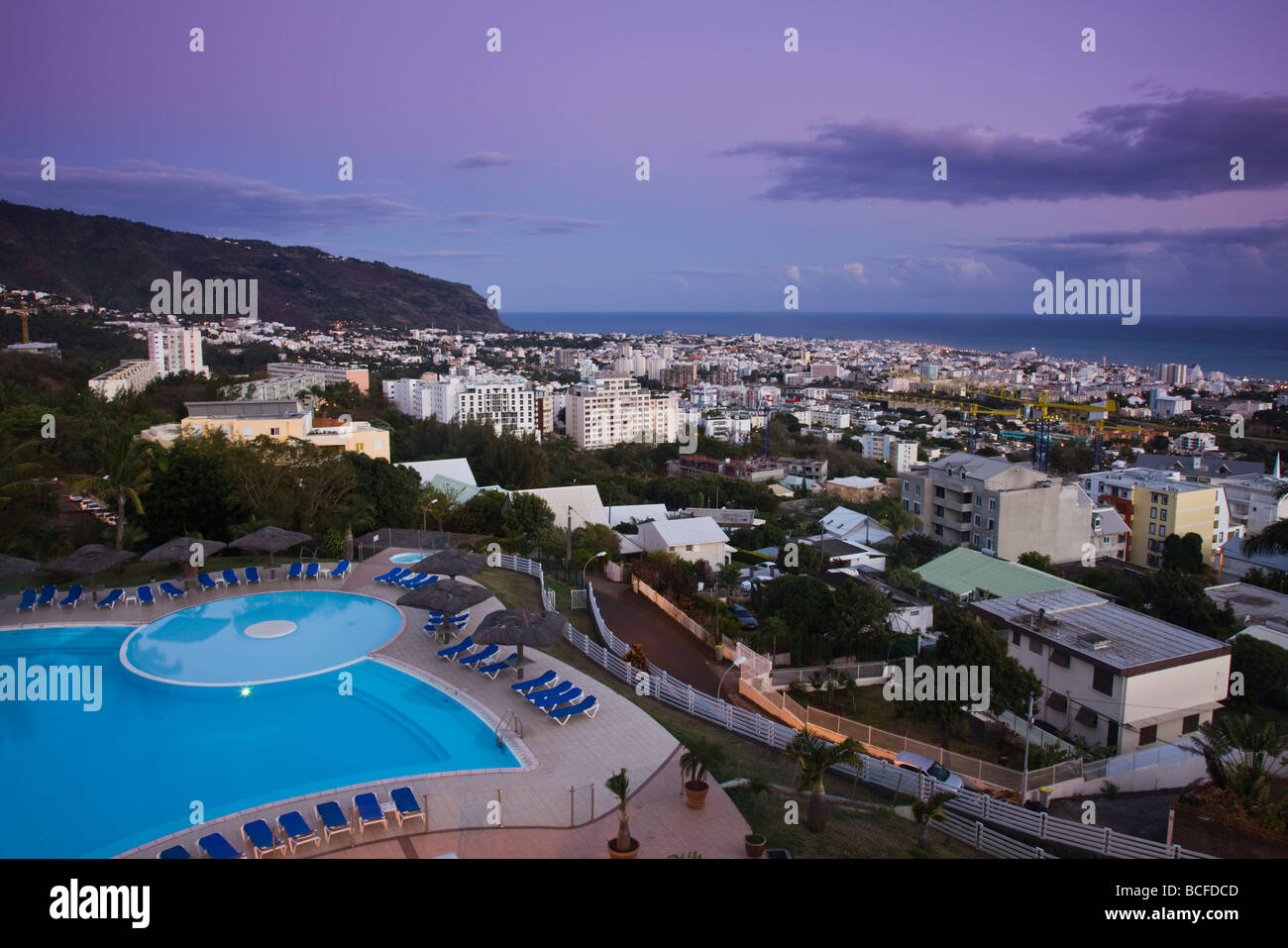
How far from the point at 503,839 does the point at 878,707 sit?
34.8 ft

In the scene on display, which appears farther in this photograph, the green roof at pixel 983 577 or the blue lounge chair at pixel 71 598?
the green roof at pixel 983 577

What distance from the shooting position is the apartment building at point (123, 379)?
4033cm

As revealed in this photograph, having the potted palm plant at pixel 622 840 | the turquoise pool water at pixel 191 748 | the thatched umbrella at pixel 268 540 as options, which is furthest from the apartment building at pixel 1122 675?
the thatched umbrella at pixel 268 540

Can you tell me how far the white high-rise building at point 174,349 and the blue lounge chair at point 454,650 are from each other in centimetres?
6379

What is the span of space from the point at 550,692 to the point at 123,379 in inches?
1800

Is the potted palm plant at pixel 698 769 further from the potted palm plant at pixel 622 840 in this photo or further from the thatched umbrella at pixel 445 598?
the thatched umbrella at pixel 445 598

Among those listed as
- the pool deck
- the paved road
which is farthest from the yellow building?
the pool deck

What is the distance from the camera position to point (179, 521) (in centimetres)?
1908

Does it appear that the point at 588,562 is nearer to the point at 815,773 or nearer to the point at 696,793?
the point at 696,793

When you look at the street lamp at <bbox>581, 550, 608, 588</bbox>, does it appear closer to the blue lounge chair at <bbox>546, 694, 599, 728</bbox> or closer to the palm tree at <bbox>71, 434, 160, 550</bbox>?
the blue lounge chair at <bbox>546, 694, 599, 728</bbox>

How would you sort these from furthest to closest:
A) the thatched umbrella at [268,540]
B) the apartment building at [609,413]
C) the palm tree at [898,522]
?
the apartment building at [609,413] → the palm tree at [898,522] → the thatched umbrella at [268,540]

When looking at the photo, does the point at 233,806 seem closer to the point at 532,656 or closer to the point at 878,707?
the point at 532,656

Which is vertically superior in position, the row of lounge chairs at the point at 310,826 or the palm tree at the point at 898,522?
the row of lounge chairs at the point at 310,826

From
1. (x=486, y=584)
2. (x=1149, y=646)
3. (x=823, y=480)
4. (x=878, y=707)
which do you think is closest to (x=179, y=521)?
(x=486, y=584)
